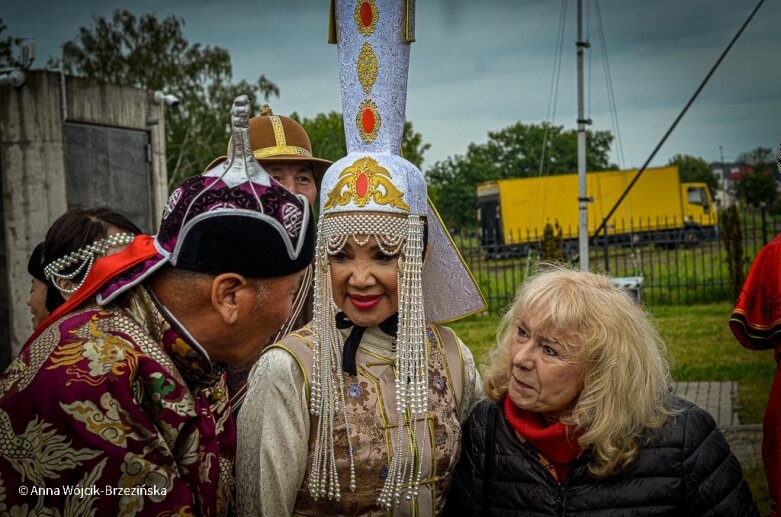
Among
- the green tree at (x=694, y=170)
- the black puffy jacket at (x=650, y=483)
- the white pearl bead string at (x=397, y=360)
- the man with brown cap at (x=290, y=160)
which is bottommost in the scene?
the black puffy jacket at (x=650, y=483)

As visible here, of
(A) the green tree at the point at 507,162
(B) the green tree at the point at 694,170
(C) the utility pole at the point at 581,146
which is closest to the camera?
(C) the utility pole at the point at 581,146

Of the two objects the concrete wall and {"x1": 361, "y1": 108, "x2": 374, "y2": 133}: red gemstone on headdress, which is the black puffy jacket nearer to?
{"x1": 361, "y1": 108, "x2": 374, "y2": 133}: red gemstone on headdress

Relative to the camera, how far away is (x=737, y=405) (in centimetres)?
698

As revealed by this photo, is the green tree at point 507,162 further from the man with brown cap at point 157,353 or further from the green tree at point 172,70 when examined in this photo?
the man with brown cap at point 157,353

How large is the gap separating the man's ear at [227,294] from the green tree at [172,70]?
2219cm

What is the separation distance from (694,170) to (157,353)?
6277cm

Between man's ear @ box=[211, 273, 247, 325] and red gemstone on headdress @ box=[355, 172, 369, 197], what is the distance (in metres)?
0.76

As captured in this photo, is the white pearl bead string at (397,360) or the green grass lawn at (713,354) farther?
the green grass lawn at (713,354)

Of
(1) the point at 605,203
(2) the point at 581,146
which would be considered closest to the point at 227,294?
(2) the point at 581,146

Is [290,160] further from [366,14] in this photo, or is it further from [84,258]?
[84,258]

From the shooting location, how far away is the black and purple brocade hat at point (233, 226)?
5.46 feet

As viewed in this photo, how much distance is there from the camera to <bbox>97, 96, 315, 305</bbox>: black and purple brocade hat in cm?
166

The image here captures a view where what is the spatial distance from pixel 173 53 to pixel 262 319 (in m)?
24.3

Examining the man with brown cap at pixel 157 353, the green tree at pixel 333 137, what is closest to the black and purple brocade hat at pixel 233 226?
the man with brown cap at pixel 157 353
